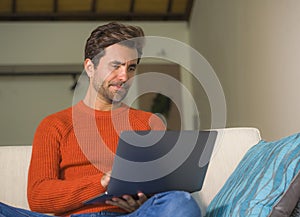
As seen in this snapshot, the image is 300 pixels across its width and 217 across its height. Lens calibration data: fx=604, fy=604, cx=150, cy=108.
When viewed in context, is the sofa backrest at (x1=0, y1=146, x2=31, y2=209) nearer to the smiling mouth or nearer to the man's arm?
the man's arm

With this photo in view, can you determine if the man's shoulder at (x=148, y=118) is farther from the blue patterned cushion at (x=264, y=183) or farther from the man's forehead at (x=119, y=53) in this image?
the blue patterned cushion at (x=264, y=183)

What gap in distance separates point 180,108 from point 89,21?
1261 mm

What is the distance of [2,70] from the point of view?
596 centimetres

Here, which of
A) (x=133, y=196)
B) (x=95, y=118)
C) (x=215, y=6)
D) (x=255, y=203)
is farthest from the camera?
(x=215, y=6)

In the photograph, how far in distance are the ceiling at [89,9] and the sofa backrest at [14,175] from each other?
13.0ft

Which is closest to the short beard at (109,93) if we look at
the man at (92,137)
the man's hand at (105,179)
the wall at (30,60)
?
the man at (92,137)

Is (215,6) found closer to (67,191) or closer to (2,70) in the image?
(2,70)

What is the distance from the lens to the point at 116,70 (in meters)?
1.86

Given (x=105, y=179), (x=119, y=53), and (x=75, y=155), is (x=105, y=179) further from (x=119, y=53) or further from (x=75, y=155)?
(x=119, y=53)

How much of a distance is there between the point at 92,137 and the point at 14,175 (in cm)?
37

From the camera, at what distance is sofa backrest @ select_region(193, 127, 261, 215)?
2.05m

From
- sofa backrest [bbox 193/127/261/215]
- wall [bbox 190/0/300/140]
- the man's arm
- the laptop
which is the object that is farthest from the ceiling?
the laptop

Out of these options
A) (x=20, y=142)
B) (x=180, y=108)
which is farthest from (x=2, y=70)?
(x=180, y=108)

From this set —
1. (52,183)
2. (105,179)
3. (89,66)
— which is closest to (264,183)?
(105,179)
